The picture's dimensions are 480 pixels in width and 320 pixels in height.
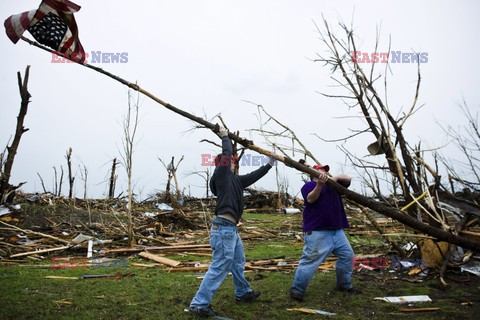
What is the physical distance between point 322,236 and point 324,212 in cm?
30

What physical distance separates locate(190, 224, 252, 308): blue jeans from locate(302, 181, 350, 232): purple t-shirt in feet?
3.26

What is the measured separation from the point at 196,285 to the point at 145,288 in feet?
2.38

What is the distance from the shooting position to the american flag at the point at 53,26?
3275mm

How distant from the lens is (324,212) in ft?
14.6

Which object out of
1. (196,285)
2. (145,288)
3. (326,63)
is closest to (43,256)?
(145,288)

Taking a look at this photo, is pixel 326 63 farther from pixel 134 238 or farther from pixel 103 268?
pixel 134 238

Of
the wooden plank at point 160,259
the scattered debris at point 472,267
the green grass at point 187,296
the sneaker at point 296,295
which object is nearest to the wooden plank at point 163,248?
the wooden plank at point 160,259

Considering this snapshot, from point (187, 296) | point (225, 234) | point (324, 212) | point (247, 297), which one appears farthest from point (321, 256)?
point (187, 296)

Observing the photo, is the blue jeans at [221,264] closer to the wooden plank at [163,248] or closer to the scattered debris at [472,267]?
the scattered debris at [472,267]

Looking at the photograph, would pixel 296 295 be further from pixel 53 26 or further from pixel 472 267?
pixel 53 26

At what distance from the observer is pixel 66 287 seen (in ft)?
16.5

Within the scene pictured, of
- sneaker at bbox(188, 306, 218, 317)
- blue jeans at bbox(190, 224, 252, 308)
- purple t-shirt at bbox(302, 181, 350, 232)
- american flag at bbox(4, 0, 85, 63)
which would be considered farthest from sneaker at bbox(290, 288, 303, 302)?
american flag at bbox(4, 0, 85, 63)

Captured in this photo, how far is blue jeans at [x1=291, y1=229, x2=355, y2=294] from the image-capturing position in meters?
4.33

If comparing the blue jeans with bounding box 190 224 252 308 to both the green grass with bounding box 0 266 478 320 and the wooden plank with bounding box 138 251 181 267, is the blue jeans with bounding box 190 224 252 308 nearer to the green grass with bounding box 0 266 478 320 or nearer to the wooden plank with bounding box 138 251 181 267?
the green grass with bounding box 0 266 478 320
